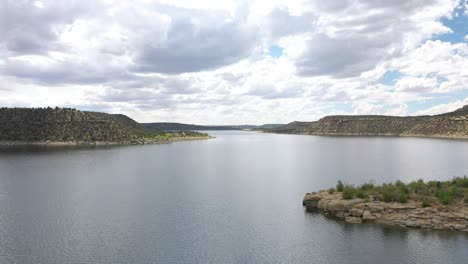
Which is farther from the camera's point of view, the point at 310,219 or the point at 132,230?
the point at 310,219

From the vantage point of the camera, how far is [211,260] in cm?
3609

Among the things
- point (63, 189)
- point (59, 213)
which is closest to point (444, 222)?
point (59, 213)

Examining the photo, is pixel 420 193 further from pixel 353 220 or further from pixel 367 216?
pixel 353 220

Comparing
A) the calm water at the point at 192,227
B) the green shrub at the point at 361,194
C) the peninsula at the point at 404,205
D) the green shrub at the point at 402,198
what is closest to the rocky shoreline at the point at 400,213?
the peninsula at the point at 404,205

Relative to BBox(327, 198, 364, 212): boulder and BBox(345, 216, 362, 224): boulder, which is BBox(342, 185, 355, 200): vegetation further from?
BBox(345, 216, 362, 224): boulder

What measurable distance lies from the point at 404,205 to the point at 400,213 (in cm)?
156

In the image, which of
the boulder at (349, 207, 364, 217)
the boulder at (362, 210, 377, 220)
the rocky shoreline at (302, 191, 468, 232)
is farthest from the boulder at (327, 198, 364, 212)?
the boulder at (362, 210, 377, 220)

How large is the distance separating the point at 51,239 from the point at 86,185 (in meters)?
37.0

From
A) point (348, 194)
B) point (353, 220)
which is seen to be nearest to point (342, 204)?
point (348, 194)

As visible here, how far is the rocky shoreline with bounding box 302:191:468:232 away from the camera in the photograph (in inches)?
1746

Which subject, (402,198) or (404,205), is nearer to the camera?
(404,205)

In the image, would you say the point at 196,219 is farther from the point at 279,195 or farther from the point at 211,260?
the point at 279,195

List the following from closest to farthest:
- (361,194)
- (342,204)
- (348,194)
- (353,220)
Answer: (353,220), (342,204), (361,194), (348,194)

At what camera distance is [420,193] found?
167 feet
